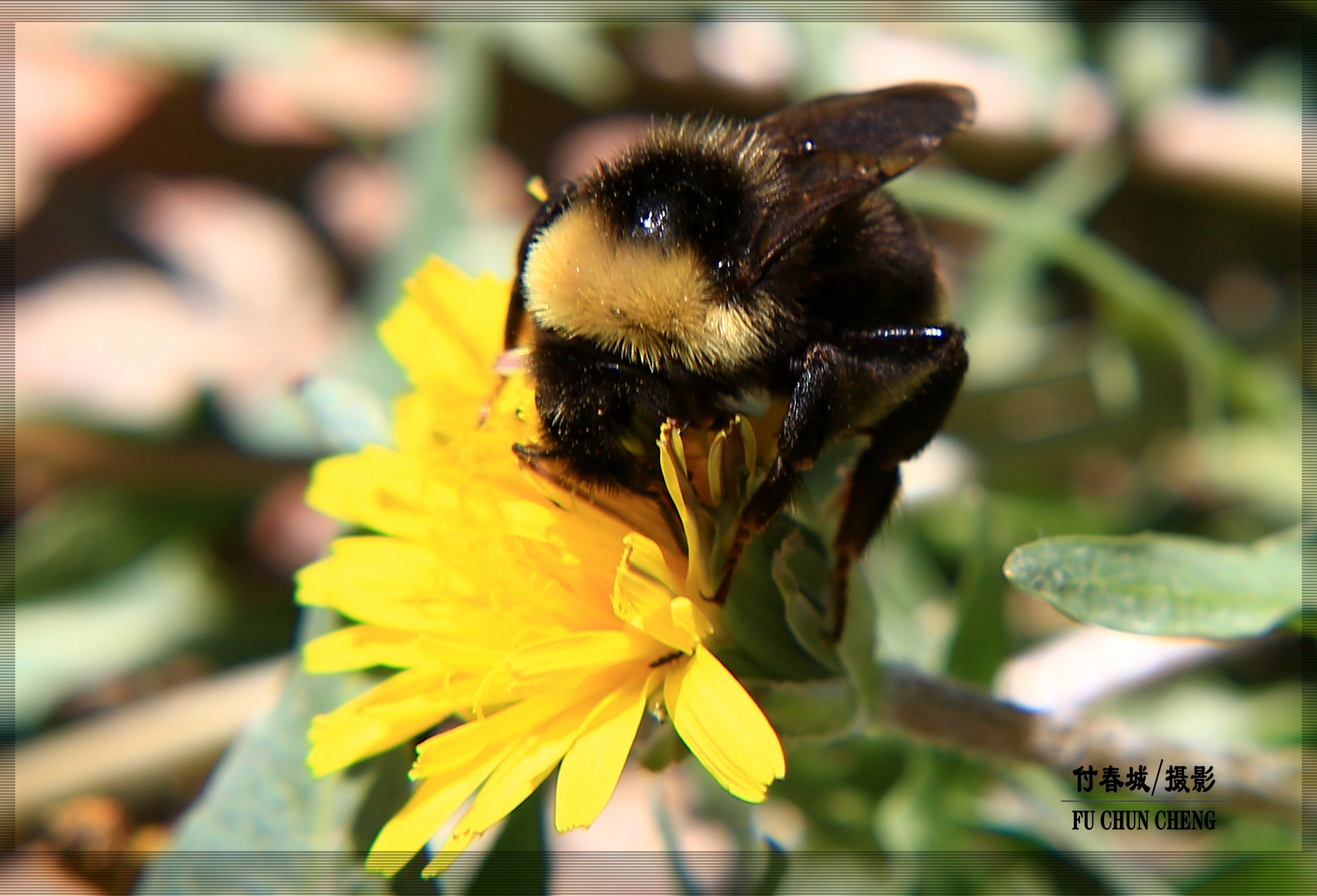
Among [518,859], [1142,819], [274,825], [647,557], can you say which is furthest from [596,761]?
[1142,819]

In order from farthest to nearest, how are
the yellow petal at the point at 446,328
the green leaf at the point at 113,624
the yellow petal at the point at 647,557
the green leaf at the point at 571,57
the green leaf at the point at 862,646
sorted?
the green leaf at the point at 571,57, the green leaf at the point at 113,624, the yellow petal at the point at 446,328, the green leaf at the point at 862,646, the yellow petal at the point at 647,557

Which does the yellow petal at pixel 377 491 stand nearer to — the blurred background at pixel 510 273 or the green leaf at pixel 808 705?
the blurred background at pixel 510 273

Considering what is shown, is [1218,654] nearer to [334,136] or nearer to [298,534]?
[298,534]

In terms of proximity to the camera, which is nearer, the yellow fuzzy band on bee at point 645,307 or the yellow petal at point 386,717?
the yellow fuzzy band on bee at point 645,307

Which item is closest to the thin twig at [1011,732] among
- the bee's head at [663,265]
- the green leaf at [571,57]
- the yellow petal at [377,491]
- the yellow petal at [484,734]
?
the yellow petal at [484,734]

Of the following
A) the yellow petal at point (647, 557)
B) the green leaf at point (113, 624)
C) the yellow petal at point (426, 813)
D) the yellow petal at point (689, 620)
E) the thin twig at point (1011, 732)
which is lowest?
the green leaf at point (113, 624)

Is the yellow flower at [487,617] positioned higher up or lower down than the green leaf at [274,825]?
higher up

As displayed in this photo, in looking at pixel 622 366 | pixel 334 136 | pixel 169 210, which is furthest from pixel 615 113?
pixel 622 366

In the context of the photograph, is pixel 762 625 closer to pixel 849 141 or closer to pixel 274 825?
pixel 849 141

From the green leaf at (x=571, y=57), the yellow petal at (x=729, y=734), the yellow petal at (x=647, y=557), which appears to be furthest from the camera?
the green leaf at (x=571, y=57)
